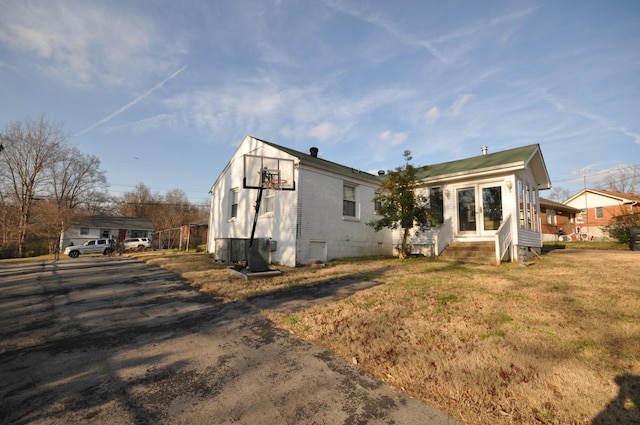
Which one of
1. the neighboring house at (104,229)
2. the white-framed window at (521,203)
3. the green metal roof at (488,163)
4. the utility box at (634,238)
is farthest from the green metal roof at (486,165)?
the neighboring house at (104,229)

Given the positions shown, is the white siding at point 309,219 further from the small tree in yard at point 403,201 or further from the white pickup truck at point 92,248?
the white pickup truck at point 92,248

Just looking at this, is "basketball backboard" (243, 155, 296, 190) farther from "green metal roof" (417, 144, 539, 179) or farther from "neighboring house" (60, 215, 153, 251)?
"neighboring house" (60, 215, 153, 251)

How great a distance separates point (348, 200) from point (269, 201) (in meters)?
3.83

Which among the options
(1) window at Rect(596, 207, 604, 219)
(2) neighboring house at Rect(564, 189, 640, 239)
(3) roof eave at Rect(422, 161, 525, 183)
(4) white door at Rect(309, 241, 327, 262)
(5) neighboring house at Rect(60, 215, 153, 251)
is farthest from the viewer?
(5) neighboring house at Rect(60, 215, 153, 251)

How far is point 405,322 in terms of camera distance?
163 inches

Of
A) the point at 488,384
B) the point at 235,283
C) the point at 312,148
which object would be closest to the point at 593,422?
the point at 488,384

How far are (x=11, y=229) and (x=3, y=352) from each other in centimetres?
4079

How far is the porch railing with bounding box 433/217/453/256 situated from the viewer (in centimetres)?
1172

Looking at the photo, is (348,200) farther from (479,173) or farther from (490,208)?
(490,208)

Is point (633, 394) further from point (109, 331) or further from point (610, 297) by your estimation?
point (109, 331)

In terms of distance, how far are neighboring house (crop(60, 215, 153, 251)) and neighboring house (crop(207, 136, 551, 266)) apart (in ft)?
120

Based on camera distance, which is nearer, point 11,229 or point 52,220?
point 52,220

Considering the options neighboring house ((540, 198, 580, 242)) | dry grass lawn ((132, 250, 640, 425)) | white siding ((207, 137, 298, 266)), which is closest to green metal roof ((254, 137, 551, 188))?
white siding ((207, 137, 298, 266))

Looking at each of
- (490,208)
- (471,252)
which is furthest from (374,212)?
(490,208)
